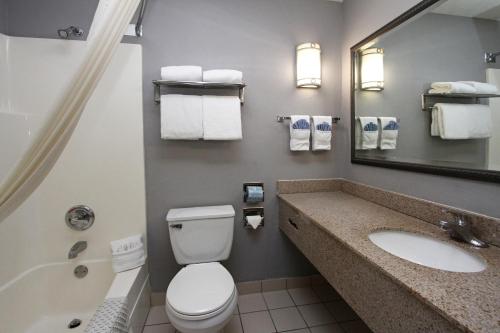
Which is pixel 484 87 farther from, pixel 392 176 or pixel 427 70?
pixel 392 176

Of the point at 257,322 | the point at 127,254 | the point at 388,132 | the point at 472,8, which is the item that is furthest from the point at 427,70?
the point at 127,254

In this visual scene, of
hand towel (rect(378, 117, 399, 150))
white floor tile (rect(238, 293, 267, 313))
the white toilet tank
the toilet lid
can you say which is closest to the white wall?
the white toilet tank

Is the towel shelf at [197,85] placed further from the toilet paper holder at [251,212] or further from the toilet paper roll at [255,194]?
the toilet paper holder at [251,212]

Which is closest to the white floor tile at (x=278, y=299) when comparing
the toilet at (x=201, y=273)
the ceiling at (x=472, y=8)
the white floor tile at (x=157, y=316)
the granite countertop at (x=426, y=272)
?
the toilet at (x=201, y=273)

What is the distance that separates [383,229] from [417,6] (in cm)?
119

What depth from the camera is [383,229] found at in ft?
3.75

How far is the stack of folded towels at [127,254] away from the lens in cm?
150

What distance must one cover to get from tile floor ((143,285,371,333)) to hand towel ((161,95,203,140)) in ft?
4.21

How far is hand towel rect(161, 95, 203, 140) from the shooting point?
61.1 inches

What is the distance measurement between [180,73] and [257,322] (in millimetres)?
1761

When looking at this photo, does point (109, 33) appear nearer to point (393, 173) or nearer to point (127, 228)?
point (127, 228)

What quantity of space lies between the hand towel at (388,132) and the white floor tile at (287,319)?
51.8 inches

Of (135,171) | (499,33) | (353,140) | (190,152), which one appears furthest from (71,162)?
(499,33)

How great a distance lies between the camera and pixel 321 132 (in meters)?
1.80
